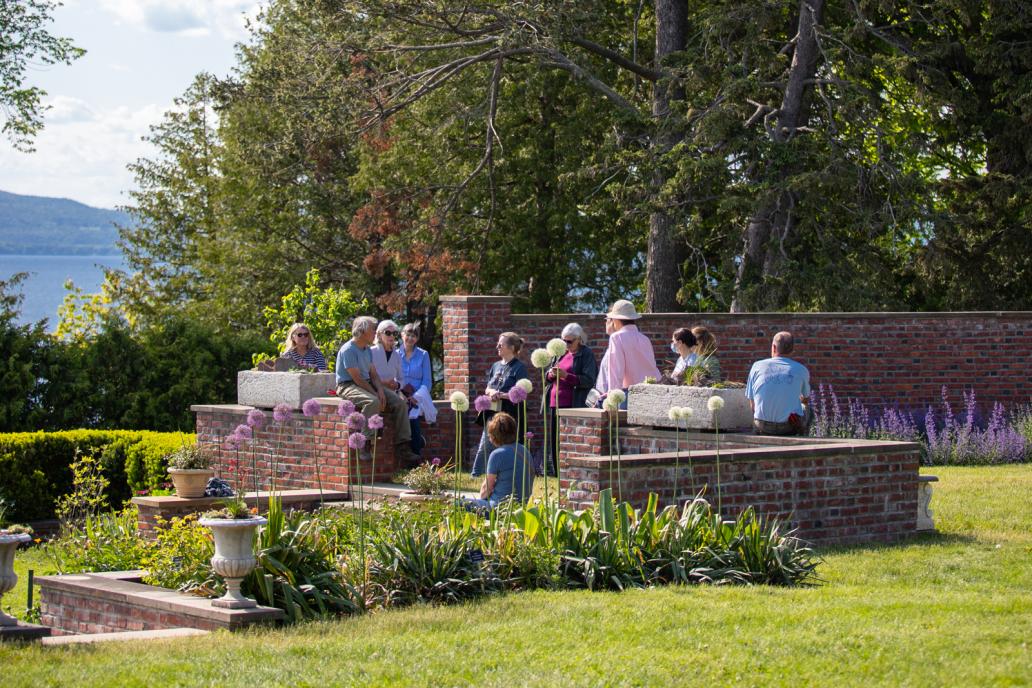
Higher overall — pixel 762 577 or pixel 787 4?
pixel 787 4

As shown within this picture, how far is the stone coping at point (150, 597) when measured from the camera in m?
7.92

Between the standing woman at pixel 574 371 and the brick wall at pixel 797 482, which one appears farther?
the standing woman at pixel 574 371

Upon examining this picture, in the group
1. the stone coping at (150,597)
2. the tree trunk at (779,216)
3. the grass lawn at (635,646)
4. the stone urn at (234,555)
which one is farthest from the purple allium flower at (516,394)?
the tree trunk at (779,216)

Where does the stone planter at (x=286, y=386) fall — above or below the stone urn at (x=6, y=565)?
above

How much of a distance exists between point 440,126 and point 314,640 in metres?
18.9

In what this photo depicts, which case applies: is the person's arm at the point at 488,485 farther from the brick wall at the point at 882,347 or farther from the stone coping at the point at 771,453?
the brick wall at the point at 882,347

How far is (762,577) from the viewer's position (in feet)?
29.4

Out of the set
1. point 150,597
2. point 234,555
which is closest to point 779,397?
point 234,555

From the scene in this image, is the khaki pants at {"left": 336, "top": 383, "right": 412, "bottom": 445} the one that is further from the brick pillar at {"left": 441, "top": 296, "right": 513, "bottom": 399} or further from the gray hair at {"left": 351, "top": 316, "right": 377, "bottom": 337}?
the brick pillar at {"left": 441, "top": 296, "right": 513, "bottom": 399}

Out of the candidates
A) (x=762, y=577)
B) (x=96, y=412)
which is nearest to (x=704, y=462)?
(x=762, y=577)

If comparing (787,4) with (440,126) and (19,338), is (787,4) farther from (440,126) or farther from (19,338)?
(19,338)

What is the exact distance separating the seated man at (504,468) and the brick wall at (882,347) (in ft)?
20.9

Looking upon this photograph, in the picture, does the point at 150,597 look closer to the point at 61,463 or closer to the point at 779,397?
the point at 779,397

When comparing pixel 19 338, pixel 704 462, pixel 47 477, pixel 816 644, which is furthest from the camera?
pixel 19 338
